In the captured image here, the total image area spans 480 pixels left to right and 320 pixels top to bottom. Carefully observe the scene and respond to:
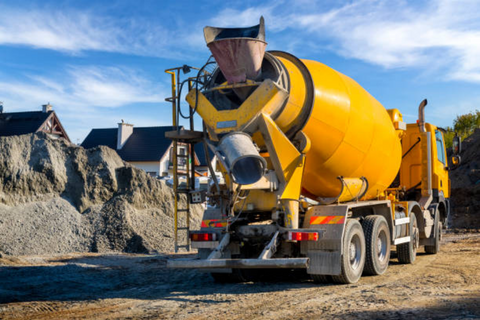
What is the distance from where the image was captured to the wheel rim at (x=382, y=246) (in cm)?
979

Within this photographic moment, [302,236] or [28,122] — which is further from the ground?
[28,122]

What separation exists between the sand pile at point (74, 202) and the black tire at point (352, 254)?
7784 millimetres

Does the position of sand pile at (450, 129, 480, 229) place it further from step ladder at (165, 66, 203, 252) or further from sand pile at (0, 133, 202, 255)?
step ladder at (165, 66, 203, 252)

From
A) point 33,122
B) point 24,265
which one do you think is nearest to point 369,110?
point 24,265

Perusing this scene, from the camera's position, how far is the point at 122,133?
4466cm

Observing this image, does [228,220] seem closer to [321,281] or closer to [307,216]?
[307,216]

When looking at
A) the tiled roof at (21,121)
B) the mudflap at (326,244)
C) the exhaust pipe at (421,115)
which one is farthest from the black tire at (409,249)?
the tiled roof at (21,121)

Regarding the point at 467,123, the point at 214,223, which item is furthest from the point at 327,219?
the point at 467,123

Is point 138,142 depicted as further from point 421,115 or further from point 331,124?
point 331,124

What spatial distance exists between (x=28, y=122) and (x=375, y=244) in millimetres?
35224

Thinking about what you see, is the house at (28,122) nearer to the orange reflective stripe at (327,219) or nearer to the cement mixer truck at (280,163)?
the cement mixer truck at (280,163)

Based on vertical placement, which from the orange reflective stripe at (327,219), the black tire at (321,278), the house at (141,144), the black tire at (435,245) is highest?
the house at (141,144)

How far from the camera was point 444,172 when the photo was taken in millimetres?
14219

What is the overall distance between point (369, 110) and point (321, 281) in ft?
10.8
